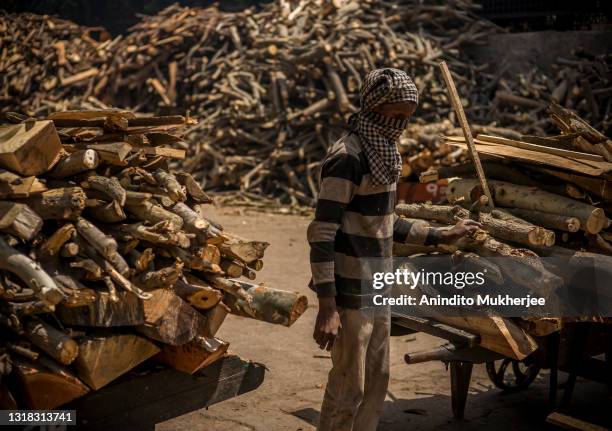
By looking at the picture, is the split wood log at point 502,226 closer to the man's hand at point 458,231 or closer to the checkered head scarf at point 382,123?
the man's hand at point 458,231

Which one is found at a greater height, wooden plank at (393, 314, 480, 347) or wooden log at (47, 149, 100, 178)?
wooden log at (47, 149, 100, 178)

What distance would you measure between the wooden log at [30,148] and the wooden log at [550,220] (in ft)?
9.76

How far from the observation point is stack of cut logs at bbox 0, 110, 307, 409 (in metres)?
2.93

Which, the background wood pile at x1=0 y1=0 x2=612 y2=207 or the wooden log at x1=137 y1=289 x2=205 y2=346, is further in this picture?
the background wood pile at x1=0 y1=0 x2=612 y2=207

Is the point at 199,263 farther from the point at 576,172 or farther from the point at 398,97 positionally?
the point at 576,172

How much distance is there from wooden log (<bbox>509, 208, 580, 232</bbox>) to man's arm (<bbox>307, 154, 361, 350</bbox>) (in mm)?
1809

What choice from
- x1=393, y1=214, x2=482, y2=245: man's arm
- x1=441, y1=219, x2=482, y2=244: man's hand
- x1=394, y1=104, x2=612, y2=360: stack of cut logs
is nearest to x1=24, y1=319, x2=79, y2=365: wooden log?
x1=393, y1=214, x2=482, y2=245: man's arm

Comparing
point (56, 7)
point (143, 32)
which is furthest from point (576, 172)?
point (56, 7)

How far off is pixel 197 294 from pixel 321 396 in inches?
80.4

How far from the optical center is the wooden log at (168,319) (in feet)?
10.4

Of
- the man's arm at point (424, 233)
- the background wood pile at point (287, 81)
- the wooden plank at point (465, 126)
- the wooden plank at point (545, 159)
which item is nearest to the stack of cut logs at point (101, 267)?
the man's arm at point (424, 233)

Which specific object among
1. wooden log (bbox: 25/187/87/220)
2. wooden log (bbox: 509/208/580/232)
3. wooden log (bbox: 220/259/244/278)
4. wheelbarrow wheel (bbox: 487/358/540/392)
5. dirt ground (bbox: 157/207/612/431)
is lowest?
dirt ground (bbox: 157/207/612/431)

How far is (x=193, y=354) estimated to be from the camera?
332cm

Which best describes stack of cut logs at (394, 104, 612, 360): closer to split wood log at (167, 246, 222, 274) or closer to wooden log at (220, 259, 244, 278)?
wooden log at (220, 259, 244, 278)
